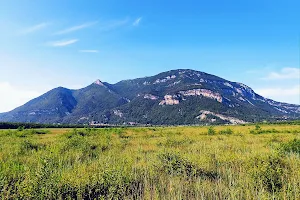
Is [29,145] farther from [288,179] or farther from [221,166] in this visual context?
[288,179]

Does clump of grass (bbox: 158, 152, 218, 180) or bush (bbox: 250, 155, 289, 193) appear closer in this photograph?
bush (bbox: 250, 155, 289, 193)

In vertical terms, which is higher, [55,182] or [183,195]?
[55,182]

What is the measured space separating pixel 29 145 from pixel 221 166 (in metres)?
14.9

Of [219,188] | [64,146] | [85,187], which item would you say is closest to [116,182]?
[85,187]

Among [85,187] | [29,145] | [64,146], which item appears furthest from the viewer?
[29,145]

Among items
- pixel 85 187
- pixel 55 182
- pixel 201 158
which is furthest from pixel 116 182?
pixel 201 158

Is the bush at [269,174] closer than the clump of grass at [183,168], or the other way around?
the bush at [269,174]

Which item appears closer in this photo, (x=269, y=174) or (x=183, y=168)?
(x=269, y=174)

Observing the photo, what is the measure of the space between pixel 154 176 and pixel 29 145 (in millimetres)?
13463

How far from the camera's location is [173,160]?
10320 millimetres

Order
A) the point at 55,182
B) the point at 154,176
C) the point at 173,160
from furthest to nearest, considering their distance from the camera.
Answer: the point at 173,160, the point at 154,176, the point at 55,182

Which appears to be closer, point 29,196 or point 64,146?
point 29,196

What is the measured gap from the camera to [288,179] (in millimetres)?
8109

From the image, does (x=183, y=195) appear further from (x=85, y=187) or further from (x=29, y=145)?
(x=29, y=145)
